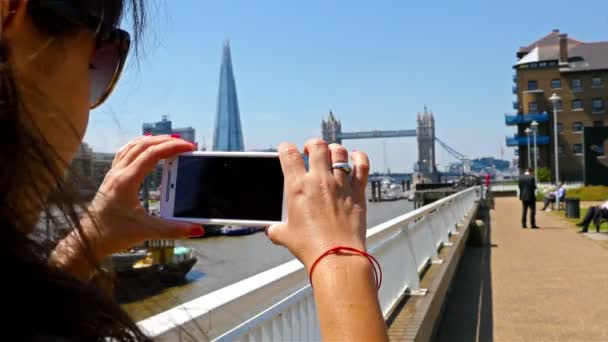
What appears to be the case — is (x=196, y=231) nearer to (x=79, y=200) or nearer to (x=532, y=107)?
(x=79, y=200)

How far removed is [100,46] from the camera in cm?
104

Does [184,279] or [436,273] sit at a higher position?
[184,279]

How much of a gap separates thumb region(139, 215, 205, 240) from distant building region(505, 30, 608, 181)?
86414 mm

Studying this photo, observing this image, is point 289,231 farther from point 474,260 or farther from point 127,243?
point 474,260

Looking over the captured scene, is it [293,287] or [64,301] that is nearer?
[64,301]

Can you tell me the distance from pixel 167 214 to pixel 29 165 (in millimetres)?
798

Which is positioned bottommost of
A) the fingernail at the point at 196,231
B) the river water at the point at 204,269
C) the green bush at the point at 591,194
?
the green bush at the point at 591,194

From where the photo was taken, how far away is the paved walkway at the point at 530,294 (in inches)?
258

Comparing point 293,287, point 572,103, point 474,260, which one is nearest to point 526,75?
point 572,103

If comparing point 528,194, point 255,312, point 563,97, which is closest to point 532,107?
point 563,97

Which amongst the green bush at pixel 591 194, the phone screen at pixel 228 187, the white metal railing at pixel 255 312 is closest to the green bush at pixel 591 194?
the green bush at pixel 591 194

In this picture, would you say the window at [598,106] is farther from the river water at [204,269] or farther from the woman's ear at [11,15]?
the woman's ear at [11,15]

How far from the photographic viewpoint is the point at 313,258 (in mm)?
1198

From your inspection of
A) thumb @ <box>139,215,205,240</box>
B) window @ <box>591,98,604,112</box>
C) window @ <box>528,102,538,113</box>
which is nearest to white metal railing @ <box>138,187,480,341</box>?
thumb @ <box>139,215,205,240</box>
